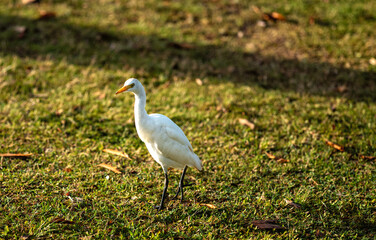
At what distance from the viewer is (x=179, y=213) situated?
306 centimetres

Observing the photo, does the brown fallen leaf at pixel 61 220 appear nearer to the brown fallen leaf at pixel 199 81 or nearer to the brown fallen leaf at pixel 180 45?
the brown fallen leaf at pixel 199 81

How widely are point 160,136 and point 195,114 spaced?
5.02 feet

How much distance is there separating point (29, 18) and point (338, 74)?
18.4 ft

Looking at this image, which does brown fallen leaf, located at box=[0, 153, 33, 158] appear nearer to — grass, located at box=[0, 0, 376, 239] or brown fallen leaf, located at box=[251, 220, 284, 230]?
grass, located at box=[0, 0, 376, 239]

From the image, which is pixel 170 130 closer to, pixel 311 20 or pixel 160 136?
pixel 160 136

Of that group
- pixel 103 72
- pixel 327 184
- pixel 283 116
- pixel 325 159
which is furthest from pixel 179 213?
pixel 103 72

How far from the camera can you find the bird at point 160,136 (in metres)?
2.96

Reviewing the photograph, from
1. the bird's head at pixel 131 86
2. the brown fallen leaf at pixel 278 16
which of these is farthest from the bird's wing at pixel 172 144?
the brown fallen leaf at pixel 278 16

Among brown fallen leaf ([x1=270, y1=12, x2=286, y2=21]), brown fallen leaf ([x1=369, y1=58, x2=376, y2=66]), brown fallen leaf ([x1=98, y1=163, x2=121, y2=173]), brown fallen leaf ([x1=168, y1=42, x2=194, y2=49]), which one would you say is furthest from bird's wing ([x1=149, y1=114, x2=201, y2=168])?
brown fallen leaf ([x1=270, y1=12, x2=286, y2=21])

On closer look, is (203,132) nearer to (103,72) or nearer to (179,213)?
(179,213)

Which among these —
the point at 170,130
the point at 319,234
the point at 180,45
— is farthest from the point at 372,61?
the point at 170,130

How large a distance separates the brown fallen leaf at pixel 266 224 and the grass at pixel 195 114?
46mm

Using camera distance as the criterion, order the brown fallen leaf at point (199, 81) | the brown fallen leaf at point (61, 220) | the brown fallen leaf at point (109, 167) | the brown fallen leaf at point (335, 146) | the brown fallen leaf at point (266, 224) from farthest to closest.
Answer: the brown fallen leaf at point (199, 81) < the brown fallen leaf at point (335, 146) < the brown fallen leaf at point (109, 167) < the brown fallen leaf at point (266, 224) < the brown fallen leaf at point (61, 220)

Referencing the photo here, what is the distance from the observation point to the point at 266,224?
2945 millimetres
